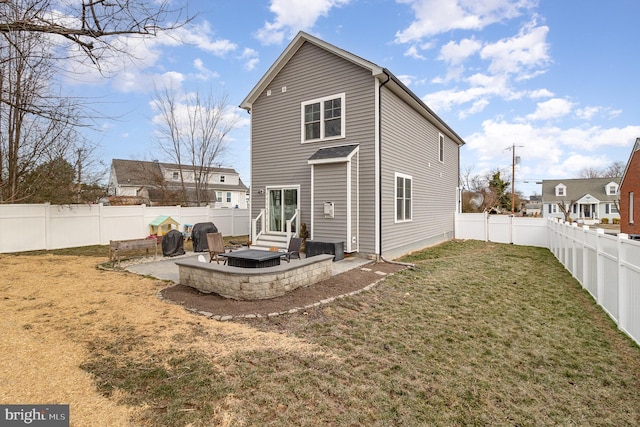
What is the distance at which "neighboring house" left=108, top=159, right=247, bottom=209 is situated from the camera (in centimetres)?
2803

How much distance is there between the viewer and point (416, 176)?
1291 cm

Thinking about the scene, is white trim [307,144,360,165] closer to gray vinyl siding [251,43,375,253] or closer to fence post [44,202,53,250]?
gray vinyl siding [251,43,375,253]

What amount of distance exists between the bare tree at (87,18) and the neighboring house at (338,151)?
21.1 feet

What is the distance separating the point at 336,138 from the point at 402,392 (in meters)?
8.54

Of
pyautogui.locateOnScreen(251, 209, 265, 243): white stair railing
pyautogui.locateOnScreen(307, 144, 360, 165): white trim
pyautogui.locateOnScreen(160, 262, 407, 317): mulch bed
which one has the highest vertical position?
pyautogui.locateOnScreen(307, 144, 360, 165): white trim

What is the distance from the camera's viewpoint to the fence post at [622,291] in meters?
4.65

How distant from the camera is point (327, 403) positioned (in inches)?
109

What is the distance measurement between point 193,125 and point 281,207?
14.8 m

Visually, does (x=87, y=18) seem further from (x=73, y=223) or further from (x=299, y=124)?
(x=73, y=223)

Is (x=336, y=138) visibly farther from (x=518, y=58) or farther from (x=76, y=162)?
(x=76, y=162)

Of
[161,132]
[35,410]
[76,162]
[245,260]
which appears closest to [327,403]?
[35,410]

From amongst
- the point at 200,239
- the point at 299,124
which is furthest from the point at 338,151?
the point at 200,239

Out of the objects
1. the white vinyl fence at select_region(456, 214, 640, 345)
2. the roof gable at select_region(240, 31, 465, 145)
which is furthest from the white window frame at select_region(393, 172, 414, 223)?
the white vinyl fence at select_region(456, 214, 640, 345)

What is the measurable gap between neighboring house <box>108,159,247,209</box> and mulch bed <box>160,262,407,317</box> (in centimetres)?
2012
